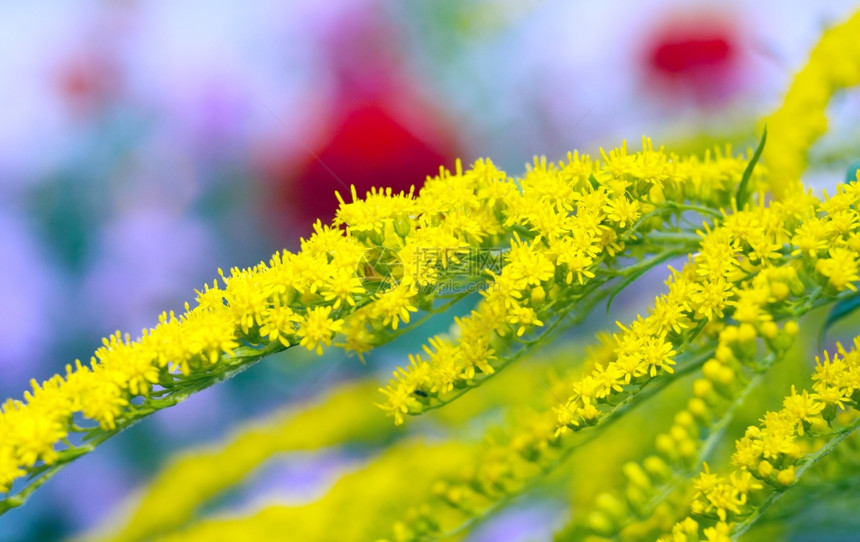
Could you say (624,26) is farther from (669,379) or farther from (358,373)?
(669,379)

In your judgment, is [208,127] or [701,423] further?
[208,127]

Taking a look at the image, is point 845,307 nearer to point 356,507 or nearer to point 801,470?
point 801,470

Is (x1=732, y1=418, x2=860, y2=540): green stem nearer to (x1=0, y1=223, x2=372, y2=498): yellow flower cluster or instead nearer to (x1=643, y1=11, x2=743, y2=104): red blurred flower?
(x1=0, y1=223, x2=372, y2=498): yellow flower cluster

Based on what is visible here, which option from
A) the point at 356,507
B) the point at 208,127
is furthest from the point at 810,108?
the point at 208,127

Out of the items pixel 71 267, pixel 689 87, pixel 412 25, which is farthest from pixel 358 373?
pixel 689 87

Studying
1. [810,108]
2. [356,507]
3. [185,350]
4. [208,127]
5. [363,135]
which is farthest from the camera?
[208,127]

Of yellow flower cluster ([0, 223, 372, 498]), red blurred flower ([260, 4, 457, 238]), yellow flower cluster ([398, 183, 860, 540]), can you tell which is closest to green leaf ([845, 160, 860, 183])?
yellow flower cluster ([398, 183, 860, 540])
